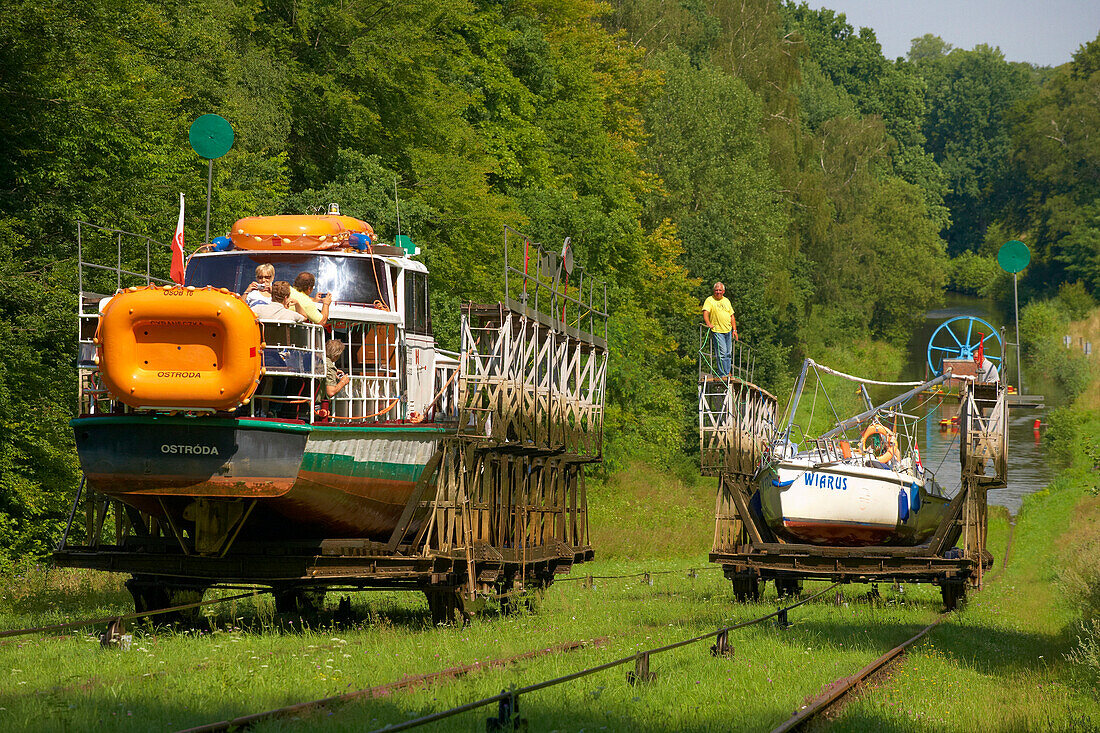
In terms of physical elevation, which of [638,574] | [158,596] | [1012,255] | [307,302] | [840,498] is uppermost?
[1012,255]

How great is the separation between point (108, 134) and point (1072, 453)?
54.8 meters

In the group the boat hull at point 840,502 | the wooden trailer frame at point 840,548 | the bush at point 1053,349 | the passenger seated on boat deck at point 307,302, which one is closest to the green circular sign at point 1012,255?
the wooden trailer frame at point 840,548

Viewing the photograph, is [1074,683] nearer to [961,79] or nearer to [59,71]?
[59,71]

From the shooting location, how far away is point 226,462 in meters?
14.5

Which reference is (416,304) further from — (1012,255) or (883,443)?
(883,443)

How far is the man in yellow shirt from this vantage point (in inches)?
934

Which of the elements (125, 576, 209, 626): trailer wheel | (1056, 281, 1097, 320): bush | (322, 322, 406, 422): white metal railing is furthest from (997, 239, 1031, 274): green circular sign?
(1056, 281, 1097, 320): bush

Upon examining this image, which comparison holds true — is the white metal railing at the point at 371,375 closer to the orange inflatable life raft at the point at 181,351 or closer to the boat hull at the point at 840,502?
the orange inflatable life raft at the point at 181,351

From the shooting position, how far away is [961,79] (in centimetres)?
17888

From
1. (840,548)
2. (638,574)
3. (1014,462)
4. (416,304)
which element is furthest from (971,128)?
(416,304)

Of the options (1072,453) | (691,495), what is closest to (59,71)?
(691,495)

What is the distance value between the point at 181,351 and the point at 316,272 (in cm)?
348

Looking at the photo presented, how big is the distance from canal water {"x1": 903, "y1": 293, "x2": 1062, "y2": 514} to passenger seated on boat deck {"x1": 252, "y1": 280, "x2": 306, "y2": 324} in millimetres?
29271

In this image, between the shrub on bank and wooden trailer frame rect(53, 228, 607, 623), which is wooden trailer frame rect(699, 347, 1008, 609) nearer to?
the shrub on bank
